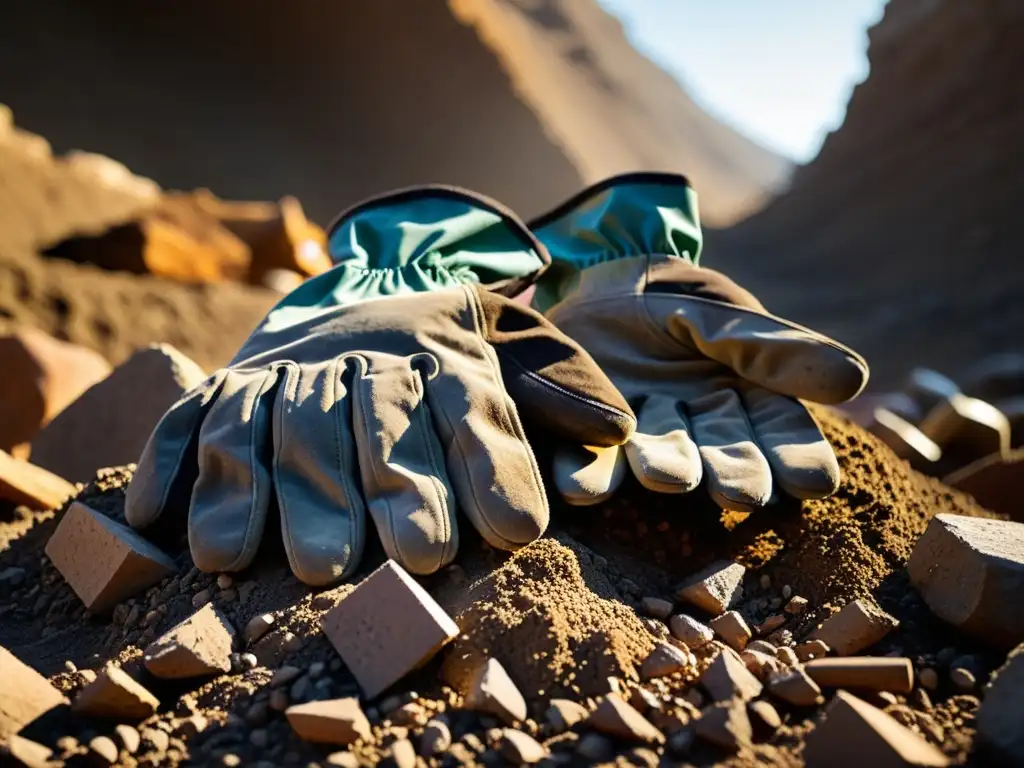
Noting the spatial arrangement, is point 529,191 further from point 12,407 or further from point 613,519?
point 613,519

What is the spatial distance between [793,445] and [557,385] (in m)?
0.58

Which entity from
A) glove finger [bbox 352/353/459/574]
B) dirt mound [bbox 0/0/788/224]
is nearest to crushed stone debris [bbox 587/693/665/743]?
glove finger [bbox 352/353/459/574]

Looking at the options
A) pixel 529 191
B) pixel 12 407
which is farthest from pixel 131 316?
pixel 529 191

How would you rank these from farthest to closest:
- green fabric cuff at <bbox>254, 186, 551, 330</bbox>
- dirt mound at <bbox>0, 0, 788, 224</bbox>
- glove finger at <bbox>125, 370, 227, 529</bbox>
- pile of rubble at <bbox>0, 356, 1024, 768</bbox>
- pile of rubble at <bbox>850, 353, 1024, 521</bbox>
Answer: dirt mound at <bbox>0, 0, 788, 224</bbox> < pile of rubble at <bbox>850, 353, 1024, 521</bbox> < green fabric cuff at <bbox>254, 186, 551, 330</bbox> < glove finger at <bbox>125, 370, 227, 529</bbox> < pile of rubble at <bbox>0, 356, 1024, 768</bbox>

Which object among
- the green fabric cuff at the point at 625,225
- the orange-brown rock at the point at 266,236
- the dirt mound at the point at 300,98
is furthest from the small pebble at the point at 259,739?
the dirt mound at the point at 300,98

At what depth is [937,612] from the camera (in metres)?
1.46

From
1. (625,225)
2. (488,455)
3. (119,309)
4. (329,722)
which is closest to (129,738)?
(329,722)

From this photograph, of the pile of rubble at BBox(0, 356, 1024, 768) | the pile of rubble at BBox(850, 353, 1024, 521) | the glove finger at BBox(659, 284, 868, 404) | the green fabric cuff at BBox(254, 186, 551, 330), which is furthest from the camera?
the pile of rubble at BBox(850, 353, 1024, 521)

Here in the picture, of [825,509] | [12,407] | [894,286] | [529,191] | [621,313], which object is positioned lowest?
[894,286]

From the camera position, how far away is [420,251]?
2.13 meters

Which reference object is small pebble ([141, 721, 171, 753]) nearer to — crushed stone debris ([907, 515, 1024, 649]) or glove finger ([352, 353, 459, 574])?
glove finger ([352, 353, 459, 574])

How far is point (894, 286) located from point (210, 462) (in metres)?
9.33

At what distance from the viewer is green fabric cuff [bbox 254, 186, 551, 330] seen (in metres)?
2.03

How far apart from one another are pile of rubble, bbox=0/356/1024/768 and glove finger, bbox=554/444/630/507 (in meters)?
0.07
